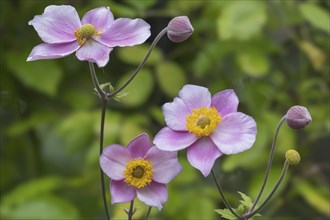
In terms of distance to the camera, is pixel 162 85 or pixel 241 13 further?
pixel 162 85

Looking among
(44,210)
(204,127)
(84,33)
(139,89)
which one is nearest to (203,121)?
(204,127)

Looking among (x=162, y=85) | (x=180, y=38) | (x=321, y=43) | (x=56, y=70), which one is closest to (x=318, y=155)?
(x=321, y=43)

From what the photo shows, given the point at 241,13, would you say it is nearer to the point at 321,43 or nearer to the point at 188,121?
the point at 321,43

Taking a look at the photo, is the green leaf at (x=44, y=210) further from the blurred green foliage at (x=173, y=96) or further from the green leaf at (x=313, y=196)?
the green leaf at (x=313, y=196)

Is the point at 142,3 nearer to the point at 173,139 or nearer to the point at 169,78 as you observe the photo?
the point at 169,78

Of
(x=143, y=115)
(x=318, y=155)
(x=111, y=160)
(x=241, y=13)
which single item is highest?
(x=111, y=160)
